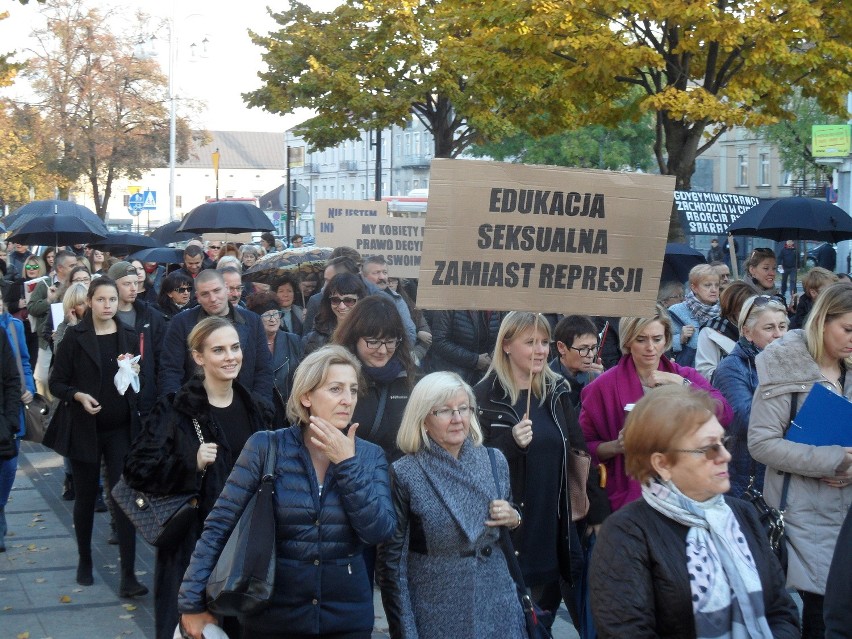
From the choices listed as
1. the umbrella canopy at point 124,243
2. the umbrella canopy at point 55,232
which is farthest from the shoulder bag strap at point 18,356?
the umbrella canopy at point 124,243

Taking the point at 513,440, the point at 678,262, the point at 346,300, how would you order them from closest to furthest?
1. the point at 513,440
2. the point at 346,300
3. the point at 678,262

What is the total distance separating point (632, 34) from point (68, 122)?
23.6 meters

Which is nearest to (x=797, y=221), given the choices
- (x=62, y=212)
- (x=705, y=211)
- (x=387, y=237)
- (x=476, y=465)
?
(x=705, y=211)

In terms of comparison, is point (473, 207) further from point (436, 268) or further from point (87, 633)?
point (87, 633)

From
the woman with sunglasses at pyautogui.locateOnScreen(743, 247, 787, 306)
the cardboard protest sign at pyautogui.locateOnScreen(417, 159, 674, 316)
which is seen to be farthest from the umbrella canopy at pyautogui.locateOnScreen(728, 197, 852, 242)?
the cardboard protest sign at pyautogui.locateOnScreen(417, 159, 674, 316)

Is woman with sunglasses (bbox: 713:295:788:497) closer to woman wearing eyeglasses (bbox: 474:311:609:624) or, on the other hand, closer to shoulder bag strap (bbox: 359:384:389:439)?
woman wearing eyeglasses (bbox: 474:311:609:624)

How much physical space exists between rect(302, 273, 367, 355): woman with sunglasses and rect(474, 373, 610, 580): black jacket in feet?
8.46

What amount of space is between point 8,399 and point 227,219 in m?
8.63

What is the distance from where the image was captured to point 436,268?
5.76 metres

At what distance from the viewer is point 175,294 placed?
35.2 feet

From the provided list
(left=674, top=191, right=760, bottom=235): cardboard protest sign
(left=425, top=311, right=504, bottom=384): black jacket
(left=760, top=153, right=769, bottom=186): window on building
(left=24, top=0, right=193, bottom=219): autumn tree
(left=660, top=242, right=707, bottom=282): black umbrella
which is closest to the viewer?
(left=425, top=311, right=504, bottom=384): black jacket

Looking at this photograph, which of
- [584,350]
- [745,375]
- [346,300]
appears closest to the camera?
[745,375]

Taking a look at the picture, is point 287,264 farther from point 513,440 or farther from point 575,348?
point 513,440

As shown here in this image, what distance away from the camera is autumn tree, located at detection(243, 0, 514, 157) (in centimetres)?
2475
